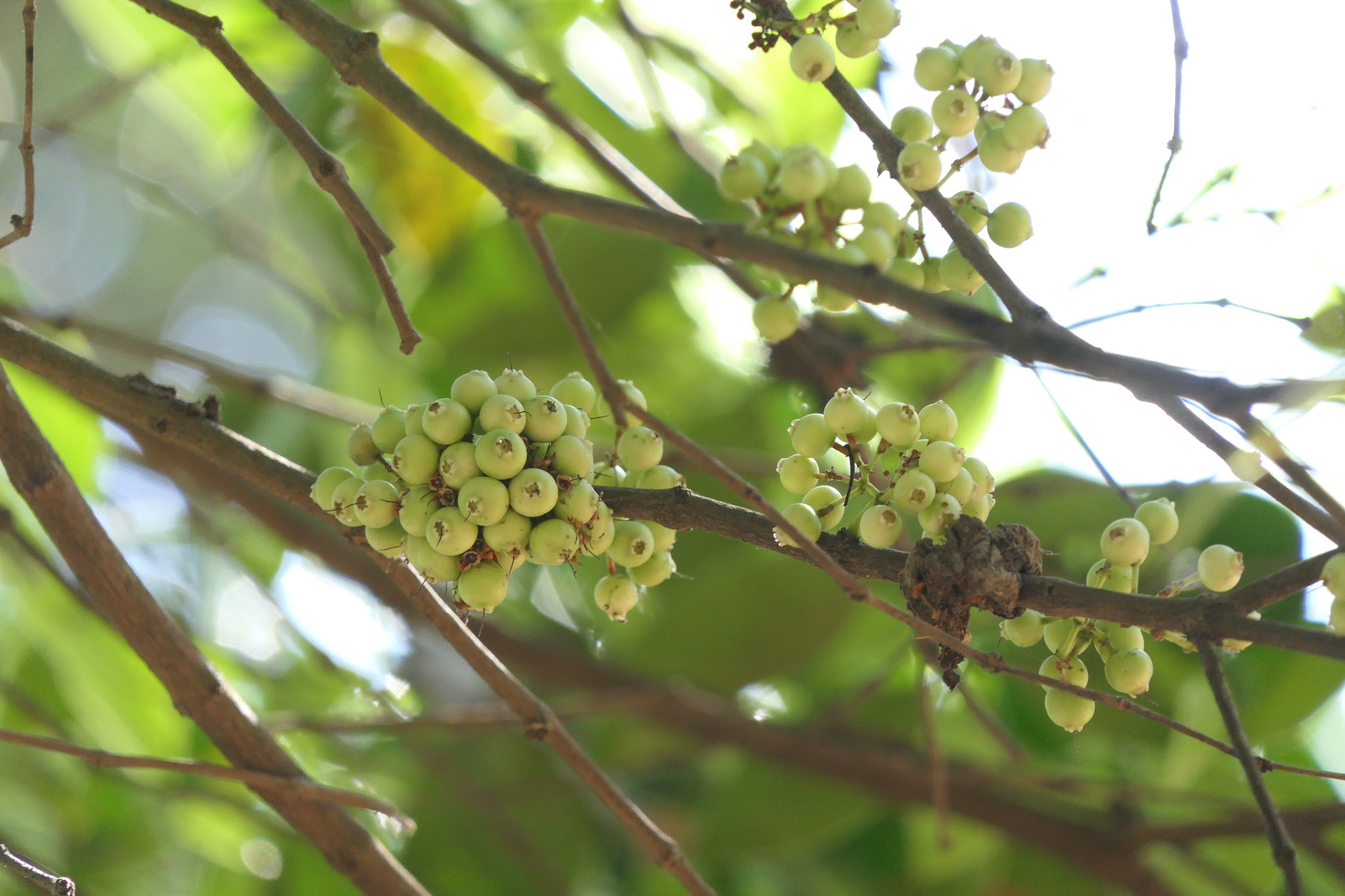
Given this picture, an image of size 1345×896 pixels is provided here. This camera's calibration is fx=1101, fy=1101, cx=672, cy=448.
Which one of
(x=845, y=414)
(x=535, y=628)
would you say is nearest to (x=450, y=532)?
(x=845, y=414)

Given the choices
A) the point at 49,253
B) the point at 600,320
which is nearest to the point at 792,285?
the point at 600,320

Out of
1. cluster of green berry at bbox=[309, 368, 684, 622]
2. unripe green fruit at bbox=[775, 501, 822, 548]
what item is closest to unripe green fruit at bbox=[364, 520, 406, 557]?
cluster of green berry at bbox=[309, 368, 684, 622]

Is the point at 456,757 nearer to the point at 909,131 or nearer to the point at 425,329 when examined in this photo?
the point at 425,329

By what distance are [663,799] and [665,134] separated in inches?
59.0

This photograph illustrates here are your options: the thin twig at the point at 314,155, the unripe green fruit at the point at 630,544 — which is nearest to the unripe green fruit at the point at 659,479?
the unripe green fruit at the point at 630,544

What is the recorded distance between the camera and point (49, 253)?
3428 mm

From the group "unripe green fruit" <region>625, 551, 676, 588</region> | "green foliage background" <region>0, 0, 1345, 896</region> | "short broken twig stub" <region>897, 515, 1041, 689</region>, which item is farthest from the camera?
"green foliage background" <region>0, 0, 1345, 896</region>

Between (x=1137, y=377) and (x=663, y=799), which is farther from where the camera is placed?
(x=663, y=799)

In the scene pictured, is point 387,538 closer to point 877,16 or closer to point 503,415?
point 503,415

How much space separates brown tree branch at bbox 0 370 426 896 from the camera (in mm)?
1191

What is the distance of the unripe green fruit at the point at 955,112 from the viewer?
3.14 feet

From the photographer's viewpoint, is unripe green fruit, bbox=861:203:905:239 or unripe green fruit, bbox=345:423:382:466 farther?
unripe green fruit, bbox=345:423:382:466

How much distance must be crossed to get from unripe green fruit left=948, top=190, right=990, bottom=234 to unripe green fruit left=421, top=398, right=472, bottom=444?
49 cm

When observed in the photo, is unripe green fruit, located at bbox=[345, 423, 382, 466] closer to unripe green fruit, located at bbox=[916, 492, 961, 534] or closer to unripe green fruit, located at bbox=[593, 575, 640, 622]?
unripe green fruit, located at bbox=[593, 575, 640, 622]
